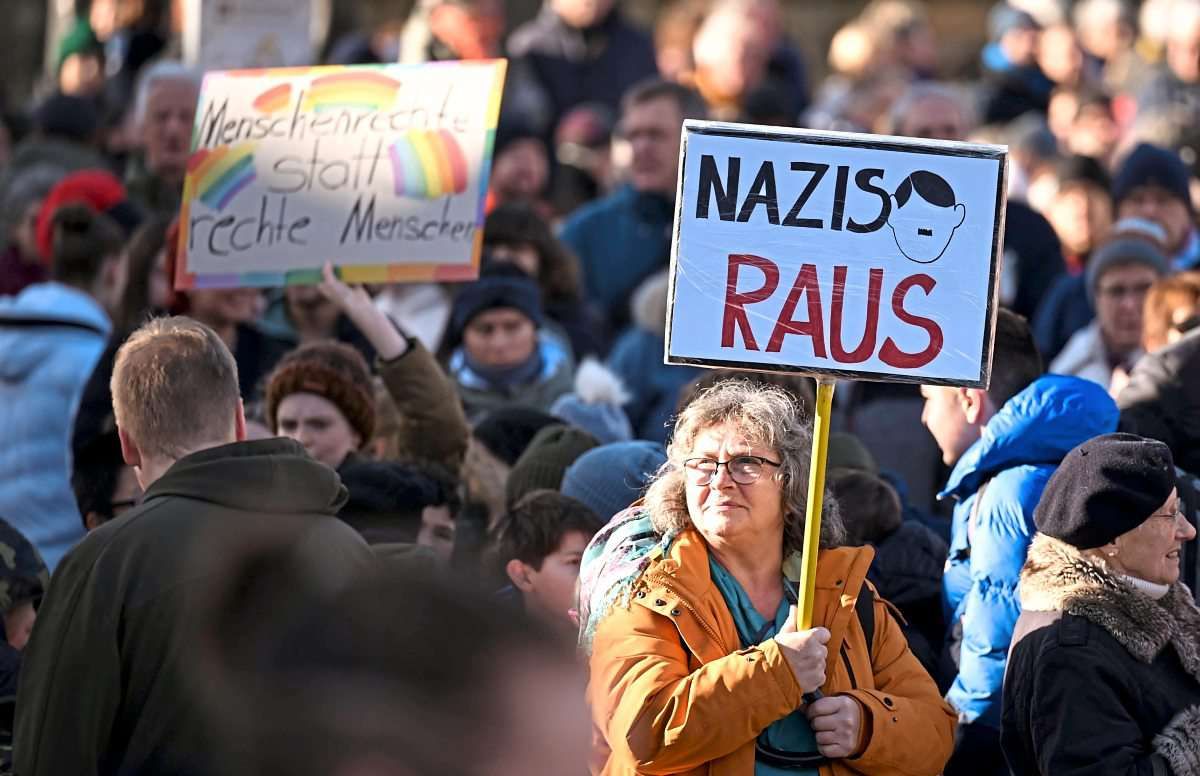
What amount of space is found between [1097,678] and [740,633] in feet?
2.57

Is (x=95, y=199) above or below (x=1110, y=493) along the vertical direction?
above

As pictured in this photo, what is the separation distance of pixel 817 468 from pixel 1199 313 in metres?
2.72

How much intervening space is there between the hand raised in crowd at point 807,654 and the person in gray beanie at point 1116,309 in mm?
3541

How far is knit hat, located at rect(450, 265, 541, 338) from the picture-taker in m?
7.46

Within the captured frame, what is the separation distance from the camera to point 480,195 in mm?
6301

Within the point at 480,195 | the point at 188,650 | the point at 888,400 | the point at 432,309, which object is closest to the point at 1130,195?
the point at 888,400

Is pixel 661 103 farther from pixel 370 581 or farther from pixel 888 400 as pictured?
pixel 370 581

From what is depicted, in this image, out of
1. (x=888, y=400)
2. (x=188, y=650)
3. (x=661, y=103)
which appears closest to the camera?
(x=188, y=650)

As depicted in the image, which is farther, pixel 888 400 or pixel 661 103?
pixel 661 103

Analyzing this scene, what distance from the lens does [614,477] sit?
5.65m

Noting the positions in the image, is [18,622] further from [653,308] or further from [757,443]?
[653,308]

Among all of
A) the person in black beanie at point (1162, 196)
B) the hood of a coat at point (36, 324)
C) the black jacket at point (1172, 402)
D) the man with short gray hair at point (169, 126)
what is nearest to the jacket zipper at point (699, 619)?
the black jacket at point (1172, 402)

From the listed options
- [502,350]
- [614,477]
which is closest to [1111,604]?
[614,477]

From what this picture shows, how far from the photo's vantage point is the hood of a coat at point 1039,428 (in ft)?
16.8
